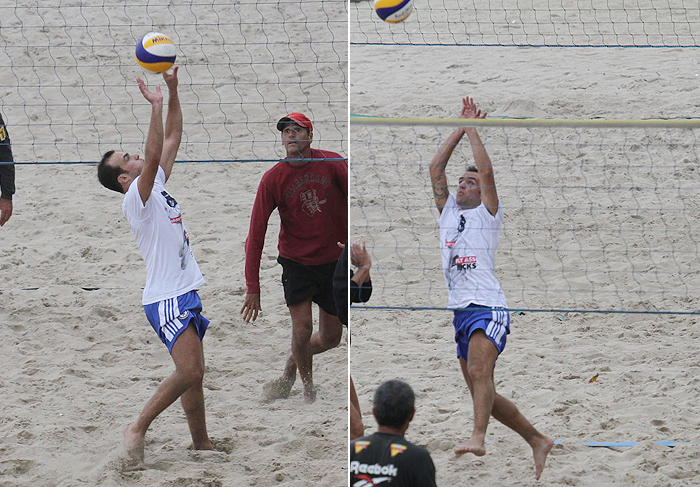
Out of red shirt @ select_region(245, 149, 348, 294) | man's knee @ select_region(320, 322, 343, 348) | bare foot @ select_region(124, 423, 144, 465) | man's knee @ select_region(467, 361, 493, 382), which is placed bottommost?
bare foot @ select_region(124, 423, 144, 465)

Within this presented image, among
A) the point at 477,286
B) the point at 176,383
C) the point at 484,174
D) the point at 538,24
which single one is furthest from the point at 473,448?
the point at 538,24

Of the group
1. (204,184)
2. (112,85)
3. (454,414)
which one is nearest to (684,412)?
(454,414)

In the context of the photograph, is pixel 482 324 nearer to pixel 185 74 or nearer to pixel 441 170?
pixel 441 170

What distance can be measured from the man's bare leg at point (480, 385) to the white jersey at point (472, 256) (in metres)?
0.19

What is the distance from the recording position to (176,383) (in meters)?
3.96

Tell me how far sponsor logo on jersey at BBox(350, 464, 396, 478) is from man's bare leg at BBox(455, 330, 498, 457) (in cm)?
92

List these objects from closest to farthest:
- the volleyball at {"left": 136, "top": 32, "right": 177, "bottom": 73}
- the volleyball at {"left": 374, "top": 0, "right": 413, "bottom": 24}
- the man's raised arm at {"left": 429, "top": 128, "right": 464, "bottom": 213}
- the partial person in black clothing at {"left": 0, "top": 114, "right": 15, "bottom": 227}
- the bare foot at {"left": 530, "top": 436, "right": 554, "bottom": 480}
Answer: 1. the bare foot at {"left": 530, "top": 436, "right": 554, "bottom": 480}
2. the man's raised arm at {"left": 429, "top": 128, "right": 464, "bottom": 213}
3. the volleyball at {"left": 136, "top": 32, "right": 177, "bottom": 73}
4. the partial person in black clothing at {"left": 0, "top": 114, "right": 15, "bottom": 227}
5. the volleyball at {"left": 374, "top": 0, "right": 413, "bottom": 24}

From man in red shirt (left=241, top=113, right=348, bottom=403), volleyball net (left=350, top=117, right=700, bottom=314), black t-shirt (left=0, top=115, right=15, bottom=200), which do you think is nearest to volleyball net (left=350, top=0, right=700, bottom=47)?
volleyball net (left=350, top=117, right=700, bottom=314)

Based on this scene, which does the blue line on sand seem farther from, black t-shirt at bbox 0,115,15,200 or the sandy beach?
black t-shirt at bbox 0,115,15,200

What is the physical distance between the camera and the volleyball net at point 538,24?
31.7ft

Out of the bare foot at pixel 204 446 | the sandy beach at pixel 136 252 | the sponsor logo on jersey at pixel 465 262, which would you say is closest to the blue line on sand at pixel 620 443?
the sponsor logo on jersey at pixel 465 262

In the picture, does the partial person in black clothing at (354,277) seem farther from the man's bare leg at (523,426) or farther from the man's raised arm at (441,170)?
the man's bare leg at (523,426)

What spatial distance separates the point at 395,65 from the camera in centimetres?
933

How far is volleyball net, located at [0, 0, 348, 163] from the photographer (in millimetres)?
8031
